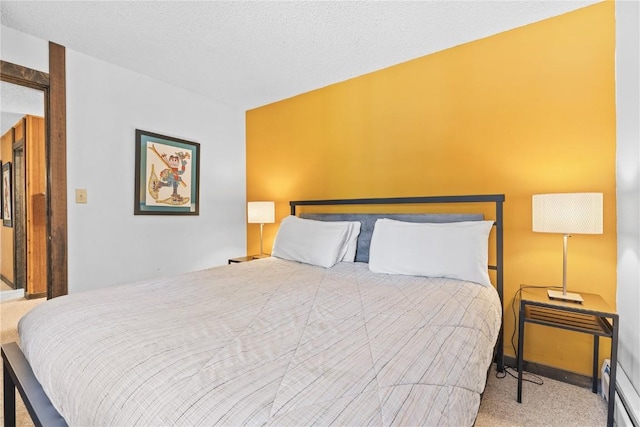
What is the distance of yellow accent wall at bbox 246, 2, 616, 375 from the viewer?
1806mm

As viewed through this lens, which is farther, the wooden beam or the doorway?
the doorway

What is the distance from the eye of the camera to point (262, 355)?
84 centimetres

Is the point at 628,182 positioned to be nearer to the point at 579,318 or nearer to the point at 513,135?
the point at 513,135

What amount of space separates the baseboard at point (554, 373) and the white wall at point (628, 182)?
290mm

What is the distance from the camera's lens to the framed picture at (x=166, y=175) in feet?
8.90

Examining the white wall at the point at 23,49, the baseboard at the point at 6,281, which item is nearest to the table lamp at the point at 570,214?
the white wall at the point at 23,49

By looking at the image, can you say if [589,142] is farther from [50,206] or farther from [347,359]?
[50,206]

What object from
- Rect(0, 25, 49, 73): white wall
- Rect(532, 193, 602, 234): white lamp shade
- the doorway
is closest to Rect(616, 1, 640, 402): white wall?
Rect(532, 193, 602, 234): white lamp shade

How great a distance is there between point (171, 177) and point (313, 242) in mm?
1642

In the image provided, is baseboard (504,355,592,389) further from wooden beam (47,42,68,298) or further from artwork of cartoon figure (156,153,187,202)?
wooden beam (47,42,68,298)

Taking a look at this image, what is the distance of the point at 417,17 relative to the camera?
1931 mm

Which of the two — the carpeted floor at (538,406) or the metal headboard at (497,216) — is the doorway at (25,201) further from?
the metal headboard at (497,216)

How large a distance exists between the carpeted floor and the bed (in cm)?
47

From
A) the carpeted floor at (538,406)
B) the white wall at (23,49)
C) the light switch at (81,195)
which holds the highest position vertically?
the white wall at (23,49)
